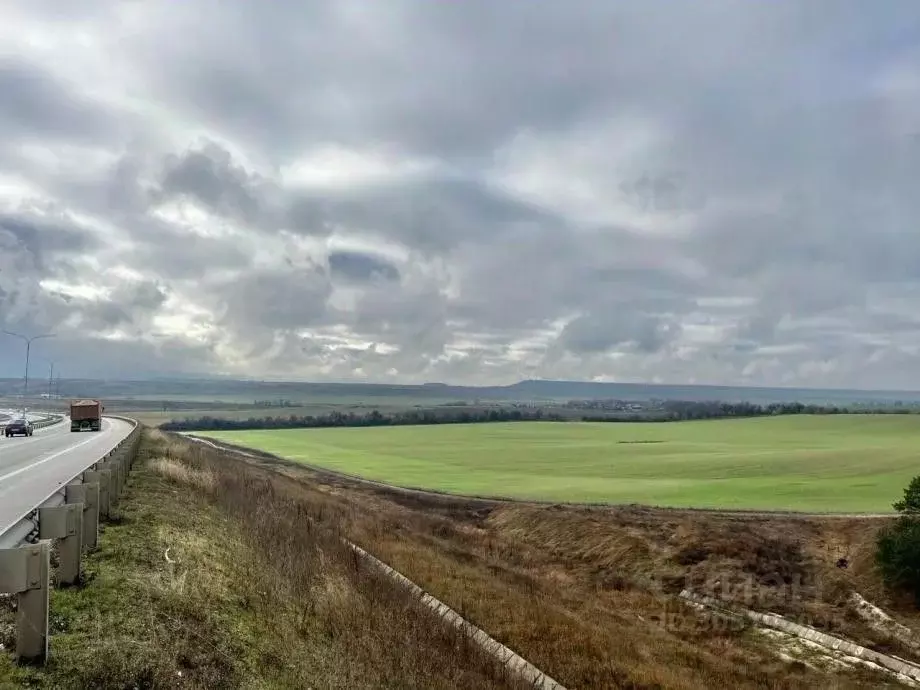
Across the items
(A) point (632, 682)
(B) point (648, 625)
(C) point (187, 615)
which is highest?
(C) point (187, 615)

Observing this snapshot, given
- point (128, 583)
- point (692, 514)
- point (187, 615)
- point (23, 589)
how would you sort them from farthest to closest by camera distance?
point (692, 514), point (128, 583), point (187, 615), point (23, 589)

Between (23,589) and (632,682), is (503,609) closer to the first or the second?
(632,682)

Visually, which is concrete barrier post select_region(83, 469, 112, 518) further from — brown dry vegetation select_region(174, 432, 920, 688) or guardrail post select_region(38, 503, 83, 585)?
brown dry vegetation select_region(174, 432, 920, 688)

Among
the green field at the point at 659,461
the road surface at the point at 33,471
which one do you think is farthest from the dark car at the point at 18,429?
the green field at the point at 659,461

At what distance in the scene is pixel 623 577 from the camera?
29953 mm

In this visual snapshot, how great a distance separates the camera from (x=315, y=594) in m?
11.7

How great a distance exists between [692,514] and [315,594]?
27.9 metres

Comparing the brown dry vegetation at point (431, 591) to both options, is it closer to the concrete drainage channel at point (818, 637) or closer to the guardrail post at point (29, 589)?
the guardrail post at point (29, 589)

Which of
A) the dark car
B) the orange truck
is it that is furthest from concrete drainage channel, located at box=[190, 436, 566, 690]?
the orange truck

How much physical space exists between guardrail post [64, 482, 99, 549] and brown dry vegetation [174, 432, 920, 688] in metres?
7.87

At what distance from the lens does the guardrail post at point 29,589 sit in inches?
235

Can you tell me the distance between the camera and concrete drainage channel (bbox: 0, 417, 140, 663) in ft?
19.7

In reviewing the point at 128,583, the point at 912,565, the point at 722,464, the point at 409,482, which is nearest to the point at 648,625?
the point at 912,565

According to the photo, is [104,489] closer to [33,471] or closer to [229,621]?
→ [229,621]
